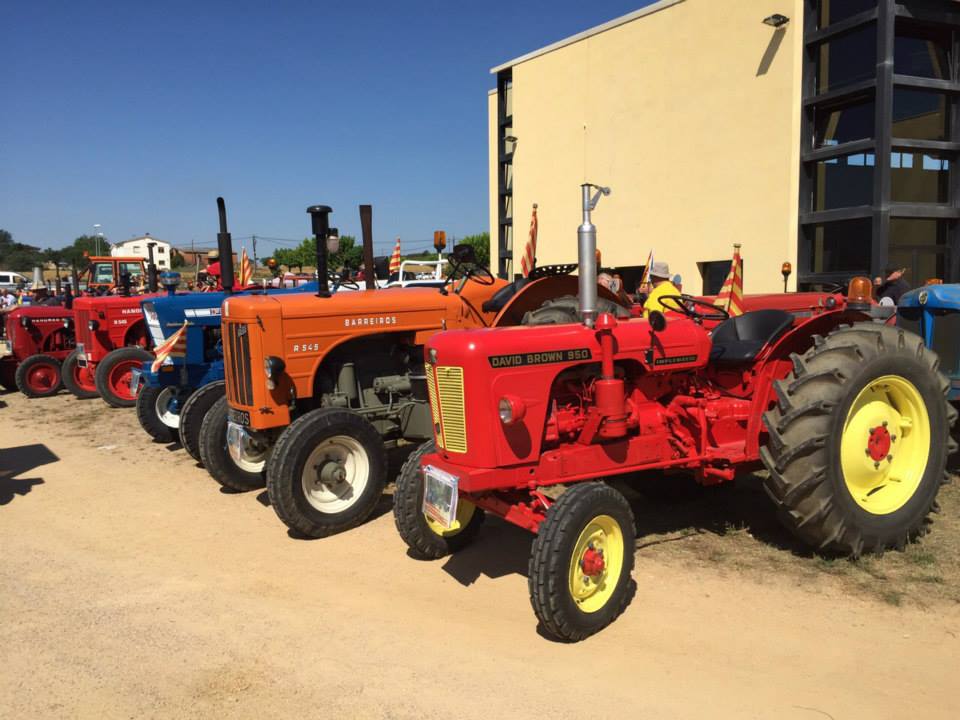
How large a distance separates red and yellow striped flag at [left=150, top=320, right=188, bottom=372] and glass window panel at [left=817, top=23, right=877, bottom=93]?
1078cm

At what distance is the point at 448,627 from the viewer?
3406 mm

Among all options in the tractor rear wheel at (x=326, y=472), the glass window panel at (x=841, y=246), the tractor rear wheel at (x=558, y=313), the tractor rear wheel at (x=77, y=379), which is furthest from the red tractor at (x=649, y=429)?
the glass window panel at (x=841, y=246)

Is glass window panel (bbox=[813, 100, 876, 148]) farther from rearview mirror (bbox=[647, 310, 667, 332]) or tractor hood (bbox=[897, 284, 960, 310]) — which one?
rearview mirror (bbox=[647, 310, 667, 332])

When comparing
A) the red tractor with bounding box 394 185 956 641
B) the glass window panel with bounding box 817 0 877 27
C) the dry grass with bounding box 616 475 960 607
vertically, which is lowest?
the dry grass with bounding box 616 475 960 607

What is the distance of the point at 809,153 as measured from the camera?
12.8 meters

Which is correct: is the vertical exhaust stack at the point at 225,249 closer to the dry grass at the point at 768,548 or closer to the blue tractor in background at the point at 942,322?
the dry grass at the point at 768,548

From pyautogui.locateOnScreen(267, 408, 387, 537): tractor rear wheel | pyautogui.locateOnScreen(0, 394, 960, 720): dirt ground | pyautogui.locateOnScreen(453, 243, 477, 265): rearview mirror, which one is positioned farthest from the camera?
pyautogui.locateOnScreen(453, 243, 477, 265): rearview mirror

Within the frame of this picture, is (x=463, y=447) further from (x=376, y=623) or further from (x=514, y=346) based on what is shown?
(x=376, y=623)

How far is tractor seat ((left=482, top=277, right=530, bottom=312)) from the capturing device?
5.46 m

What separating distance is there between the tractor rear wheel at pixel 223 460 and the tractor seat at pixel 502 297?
6.32 ft

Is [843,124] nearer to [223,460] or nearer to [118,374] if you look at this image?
[223,460]

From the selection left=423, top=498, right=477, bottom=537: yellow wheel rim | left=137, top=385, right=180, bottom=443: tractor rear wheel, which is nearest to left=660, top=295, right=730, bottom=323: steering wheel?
left=423, top=498, right=477, bottom=537: yellow wheel rim

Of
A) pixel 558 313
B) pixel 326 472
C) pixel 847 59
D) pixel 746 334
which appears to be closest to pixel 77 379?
pixel 326 472

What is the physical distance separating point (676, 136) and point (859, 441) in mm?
12561
